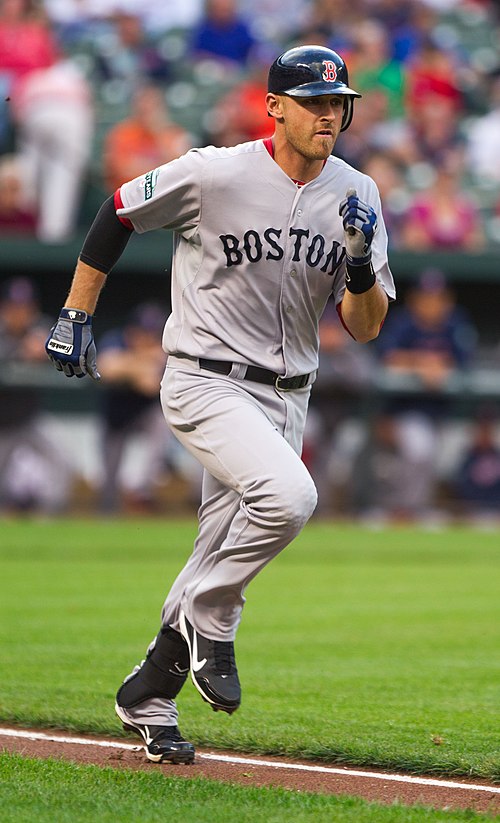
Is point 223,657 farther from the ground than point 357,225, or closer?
closer

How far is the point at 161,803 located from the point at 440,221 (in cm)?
1266

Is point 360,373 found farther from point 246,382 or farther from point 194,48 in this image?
point 246,382

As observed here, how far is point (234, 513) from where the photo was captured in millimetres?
4383

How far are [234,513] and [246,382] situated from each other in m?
0.40

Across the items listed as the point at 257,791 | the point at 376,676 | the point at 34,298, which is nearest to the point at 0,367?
the point at 34,298

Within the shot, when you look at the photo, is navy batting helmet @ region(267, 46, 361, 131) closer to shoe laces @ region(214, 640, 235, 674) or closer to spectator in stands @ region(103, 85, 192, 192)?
shoe laces @ region(214, 640, 235, 674)

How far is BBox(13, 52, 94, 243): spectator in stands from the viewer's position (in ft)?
48.6

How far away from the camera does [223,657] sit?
420cm

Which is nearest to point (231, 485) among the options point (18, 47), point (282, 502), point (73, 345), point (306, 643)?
point (282, 502)

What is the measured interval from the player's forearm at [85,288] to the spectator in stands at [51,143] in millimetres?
10566

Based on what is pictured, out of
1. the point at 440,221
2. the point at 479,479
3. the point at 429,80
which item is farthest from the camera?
the point at 429,80

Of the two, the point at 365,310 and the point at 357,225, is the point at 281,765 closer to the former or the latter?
the point at 365,310

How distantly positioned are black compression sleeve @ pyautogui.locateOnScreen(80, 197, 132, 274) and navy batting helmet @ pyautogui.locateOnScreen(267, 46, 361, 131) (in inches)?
24.9

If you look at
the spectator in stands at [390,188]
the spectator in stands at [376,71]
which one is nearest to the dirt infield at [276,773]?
the spectator in stands at [390,188]
